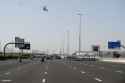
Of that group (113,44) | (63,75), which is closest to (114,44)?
(113,44)

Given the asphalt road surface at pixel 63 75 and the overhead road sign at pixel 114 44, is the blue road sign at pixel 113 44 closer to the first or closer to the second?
the overhead road sign at pixel 114 44

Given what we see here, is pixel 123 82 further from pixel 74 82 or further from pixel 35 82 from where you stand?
pixel 35 82

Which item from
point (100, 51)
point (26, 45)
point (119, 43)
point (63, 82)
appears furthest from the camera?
point (100, 51)

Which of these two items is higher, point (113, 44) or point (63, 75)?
point (113, 44)

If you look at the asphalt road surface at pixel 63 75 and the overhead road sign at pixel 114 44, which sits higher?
the overhead road sign at pixel 114 44

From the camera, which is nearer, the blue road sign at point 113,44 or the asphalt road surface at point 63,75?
the asphalt road surface at point 63,75

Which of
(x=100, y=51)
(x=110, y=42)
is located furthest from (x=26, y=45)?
(x=100, y=51)

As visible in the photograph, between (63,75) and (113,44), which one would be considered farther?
(113,44)

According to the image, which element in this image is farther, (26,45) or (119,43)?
(26,45)

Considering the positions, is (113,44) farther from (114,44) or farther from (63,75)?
(63,75)

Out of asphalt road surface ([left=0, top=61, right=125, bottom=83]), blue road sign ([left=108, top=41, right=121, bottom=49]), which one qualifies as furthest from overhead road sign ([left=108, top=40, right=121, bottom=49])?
asphalt road surface ([left=0, top=61, right=125, bottom=83])

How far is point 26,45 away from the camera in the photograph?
126250 mm

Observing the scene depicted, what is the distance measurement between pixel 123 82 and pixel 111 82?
3.15 ft

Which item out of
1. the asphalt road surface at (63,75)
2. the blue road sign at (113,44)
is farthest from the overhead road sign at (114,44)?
the asphalt road surface at (63,75)
